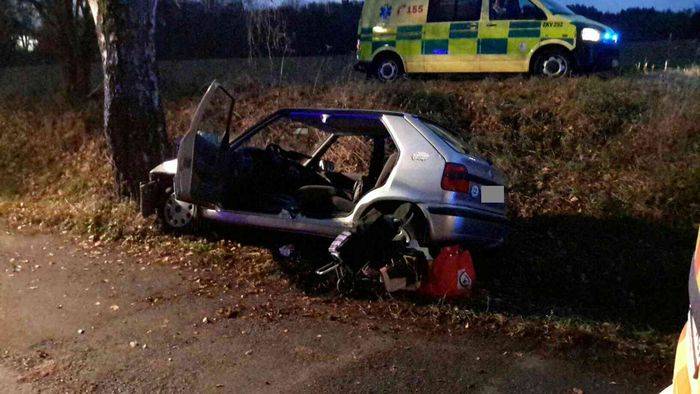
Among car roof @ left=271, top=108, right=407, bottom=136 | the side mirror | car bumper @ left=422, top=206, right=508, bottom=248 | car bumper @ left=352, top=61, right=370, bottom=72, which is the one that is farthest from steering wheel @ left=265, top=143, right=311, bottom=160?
car bumper @ left=352, top=61, right=370, bottom=72

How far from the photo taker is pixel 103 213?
7.66 m

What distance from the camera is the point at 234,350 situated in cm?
455

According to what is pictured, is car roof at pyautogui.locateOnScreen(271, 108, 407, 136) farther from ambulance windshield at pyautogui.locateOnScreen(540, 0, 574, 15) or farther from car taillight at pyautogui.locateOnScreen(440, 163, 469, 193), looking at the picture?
ambulance windshield at pyautogui.locateOnScreen(540, 0, 574, 15)

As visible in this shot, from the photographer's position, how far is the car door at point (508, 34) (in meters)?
11.0

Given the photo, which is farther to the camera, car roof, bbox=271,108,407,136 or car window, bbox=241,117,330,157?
car window, bbox=241,117,330,157

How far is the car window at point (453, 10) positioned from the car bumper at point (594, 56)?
6.00 feet

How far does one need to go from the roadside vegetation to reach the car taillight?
838 millimetres

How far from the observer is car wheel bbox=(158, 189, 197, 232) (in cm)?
693

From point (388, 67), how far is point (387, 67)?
0.7 inches

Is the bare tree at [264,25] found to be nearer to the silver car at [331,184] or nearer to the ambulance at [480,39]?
the ambulance at [480,39]

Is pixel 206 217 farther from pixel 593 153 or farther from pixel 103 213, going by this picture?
pixel 593 153

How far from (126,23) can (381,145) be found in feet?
9.83

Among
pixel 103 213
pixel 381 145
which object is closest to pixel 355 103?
pixel 381 145

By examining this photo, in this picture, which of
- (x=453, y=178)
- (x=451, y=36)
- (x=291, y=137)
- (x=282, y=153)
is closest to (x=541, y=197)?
(x=453, y=178)
